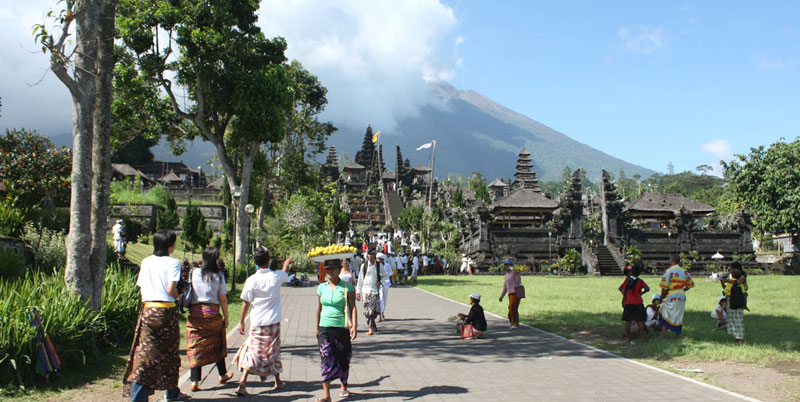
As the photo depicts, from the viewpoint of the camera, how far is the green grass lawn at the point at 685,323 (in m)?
8.57

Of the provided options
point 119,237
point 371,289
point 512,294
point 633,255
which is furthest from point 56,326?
point 633,255

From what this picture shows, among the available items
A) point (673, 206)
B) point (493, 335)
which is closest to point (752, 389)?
point (493, 335)

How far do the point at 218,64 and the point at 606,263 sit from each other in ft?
85.4

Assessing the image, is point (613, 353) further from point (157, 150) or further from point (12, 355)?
point (157, 150)

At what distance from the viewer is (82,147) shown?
7.78m

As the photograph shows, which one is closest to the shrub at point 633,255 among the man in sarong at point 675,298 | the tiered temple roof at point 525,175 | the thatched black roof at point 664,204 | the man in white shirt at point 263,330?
the thatched black roof at point 664,204

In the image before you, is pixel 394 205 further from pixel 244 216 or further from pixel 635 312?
pixel 635 312

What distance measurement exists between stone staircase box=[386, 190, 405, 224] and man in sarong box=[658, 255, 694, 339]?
51950 millimetres

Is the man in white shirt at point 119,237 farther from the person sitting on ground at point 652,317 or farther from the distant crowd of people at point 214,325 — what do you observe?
the person sitting on ground at point 652,317

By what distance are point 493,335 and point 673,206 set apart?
3638 centimetres

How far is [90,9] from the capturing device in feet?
26.6

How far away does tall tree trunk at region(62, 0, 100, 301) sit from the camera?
7676 millimetres

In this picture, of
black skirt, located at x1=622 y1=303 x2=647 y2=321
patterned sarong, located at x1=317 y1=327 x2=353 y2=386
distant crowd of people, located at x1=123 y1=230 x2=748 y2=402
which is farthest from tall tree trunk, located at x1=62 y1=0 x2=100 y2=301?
black skirt, located at x1=622 y1=303 x2=647 y2=321

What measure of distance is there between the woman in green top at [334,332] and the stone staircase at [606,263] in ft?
101
